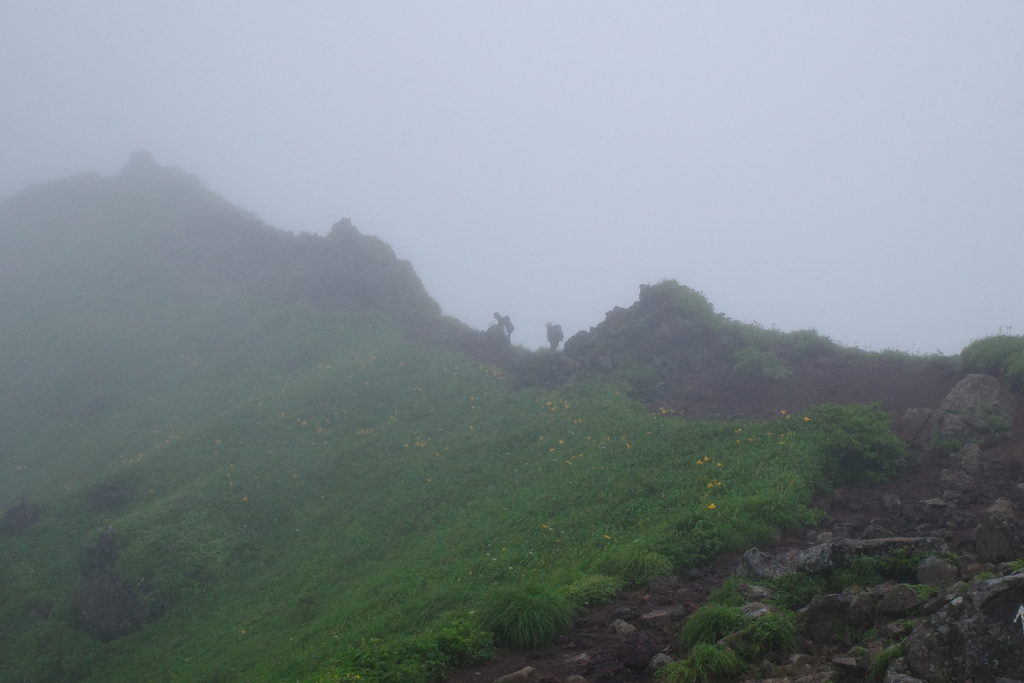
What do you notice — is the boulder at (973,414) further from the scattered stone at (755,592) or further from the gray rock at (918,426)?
the scattered stone at (755,592)

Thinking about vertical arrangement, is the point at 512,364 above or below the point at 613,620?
above

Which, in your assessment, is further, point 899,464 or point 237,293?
point 237,293

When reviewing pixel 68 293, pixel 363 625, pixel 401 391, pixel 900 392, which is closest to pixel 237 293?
pixel 68 293

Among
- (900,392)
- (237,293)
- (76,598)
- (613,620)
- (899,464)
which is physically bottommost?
(76,598)

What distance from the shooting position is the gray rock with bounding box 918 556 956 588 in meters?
8.31

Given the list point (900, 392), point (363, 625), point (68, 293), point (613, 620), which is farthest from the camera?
point (68, 293)

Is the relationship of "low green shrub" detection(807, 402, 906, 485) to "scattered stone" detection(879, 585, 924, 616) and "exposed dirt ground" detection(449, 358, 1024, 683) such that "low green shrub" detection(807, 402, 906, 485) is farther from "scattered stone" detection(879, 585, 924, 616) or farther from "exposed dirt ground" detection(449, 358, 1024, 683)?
"scattered stone" detection(879, 585, 924, 616)

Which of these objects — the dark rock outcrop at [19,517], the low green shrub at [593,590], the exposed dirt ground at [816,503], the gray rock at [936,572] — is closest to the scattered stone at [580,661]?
the exposed dirt ground at [816,503]

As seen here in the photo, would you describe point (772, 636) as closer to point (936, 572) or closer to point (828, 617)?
point (828, 617)

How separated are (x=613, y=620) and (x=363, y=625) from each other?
5.42 meters

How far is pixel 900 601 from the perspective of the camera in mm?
7727

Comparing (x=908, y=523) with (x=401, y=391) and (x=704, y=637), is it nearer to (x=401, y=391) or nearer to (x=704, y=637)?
(x=704, y=637)

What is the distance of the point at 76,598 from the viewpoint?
1781 cm

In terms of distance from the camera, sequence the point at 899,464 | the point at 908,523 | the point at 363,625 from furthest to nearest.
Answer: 1. the point at 899,464
2. the point at 363,625
3. the point at 908,523
